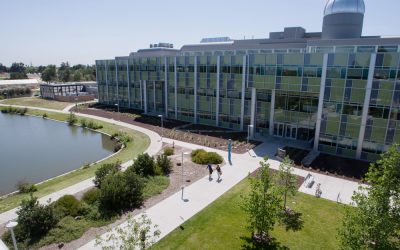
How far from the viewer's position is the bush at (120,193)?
20370mm

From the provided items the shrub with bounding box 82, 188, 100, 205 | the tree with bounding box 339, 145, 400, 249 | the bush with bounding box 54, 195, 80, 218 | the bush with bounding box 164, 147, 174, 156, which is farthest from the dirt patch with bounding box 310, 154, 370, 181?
the bush with bounding box 54, 195, 80, 218

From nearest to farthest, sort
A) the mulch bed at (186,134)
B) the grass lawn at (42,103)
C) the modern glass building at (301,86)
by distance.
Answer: the modern glass building at (301,86) → the mulch bed at (186,134) → the grass lawn at (42,103)

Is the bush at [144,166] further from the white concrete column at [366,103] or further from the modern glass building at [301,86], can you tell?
the white concrete column at [366,103]

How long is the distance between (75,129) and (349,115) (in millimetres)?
45571

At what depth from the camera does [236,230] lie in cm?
1808

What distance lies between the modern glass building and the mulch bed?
263 centimetres

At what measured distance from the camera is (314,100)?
35.1 meters

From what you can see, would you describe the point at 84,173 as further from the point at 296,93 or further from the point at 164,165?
the point at 296,93

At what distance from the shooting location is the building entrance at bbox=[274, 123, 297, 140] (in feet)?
125

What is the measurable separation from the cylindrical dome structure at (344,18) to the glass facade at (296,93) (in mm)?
2946

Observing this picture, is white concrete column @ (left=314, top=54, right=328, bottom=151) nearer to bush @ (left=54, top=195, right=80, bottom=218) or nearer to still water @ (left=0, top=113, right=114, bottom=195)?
still water @ (left=0, top=113, right=114, bottom=195)

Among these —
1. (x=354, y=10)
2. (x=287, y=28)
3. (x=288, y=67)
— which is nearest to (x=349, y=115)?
(x=288, y=67)

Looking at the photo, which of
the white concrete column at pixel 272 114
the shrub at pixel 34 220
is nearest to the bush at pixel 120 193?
the shrub at pixel 34 220

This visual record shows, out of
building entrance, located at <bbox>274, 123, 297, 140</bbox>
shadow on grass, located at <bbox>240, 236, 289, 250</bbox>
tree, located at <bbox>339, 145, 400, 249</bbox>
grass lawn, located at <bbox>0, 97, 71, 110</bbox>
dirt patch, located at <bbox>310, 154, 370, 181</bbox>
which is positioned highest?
tree, located at <bbox>339, 145, 400, 249</bbox>
